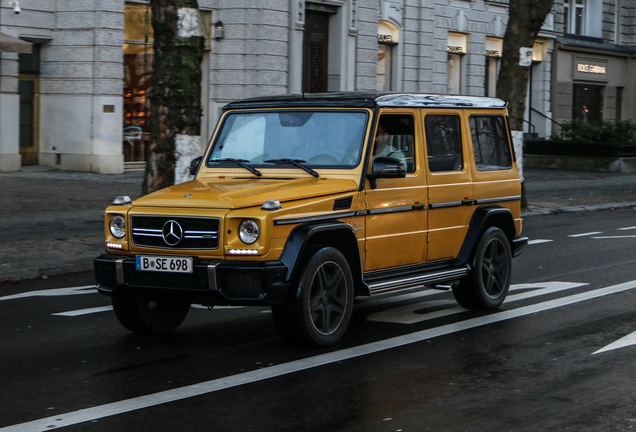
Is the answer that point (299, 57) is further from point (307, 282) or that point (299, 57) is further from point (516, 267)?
point (307, 282)

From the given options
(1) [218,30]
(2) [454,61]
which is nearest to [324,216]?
(1) [218,30]

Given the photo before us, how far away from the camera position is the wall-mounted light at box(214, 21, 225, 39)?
2594 centimetres

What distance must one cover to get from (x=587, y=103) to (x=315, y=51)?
18.0 m

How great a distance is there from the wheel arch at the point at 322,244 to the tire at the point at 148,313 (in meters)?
1.07

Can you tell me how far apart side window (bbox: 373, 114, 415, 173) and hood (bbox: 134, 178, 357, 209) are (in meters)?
0.50

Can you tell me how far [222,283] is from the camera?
6449 mm

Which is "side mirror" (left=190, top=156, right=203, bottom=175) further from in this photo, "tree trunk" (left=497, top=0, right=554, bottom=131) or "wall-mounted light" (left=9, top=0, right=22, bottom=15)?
"wall-mounted light" (left=9, top=0, right=22, bottom=15)

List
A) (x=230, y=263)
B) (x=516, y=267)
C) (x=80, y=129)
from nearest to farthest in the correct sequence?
(x=230, y=263) → (x=516, y=267) → (x=80, y=129)

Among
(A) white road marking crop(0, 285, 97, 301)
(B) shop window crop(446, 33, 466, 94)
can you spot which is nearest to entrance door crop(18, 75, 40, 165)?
(A) white road marking crop(0, 285, 97, 301)

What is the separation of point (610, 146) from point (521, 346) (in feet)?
85.2

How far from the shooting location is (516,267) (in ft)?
37.6

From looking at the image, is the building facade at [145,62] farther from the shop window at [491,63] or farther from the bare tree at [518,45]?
the bare tree at [518,45]

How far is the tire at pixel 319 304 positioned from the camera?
660cm

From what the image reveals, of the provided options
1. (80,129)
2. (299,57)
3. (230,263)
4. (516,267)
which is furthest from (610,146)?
(230,263)
